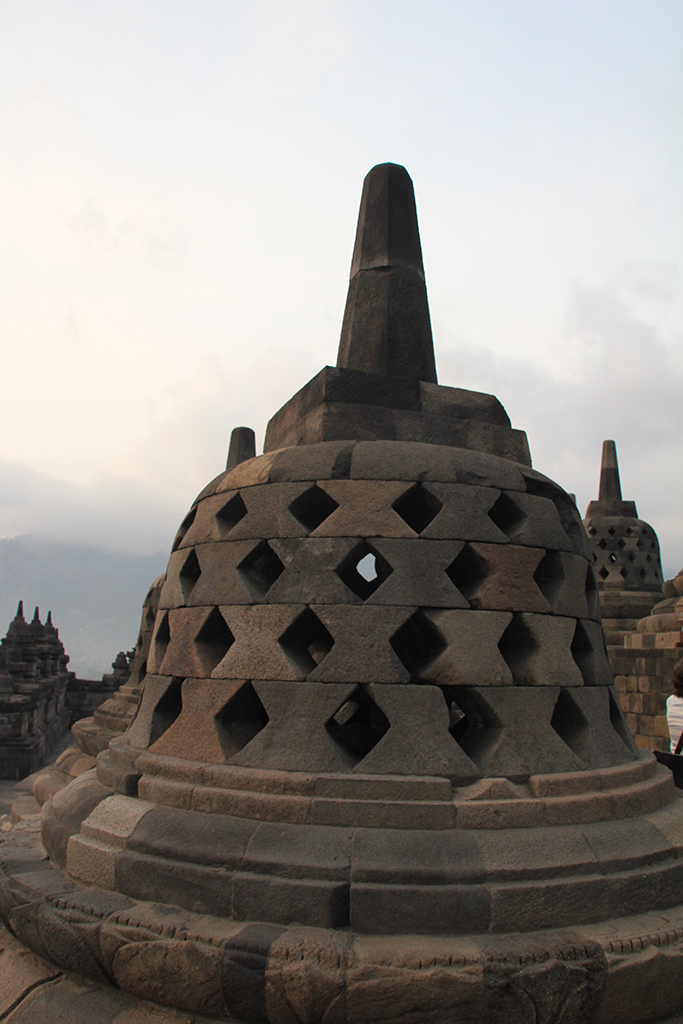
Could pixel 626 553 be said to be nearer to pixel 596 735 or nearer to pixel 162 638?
pixel 596 735

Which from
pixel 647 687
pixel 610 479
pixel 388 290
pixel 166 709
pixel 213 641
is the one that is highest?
pixel 610 479

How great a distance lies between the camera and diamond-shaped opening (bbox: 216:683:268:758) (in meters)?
3.25

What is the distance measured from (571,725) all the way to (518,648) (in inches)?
19.5

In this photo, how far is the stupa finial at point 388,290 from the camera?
4.59 m

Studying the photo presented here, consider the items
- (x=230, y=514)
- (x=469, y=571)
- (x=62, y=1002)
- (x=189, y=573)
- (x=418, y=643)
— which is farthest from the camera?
(x=418, y=643)

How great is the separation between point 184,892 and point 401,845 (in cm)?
93

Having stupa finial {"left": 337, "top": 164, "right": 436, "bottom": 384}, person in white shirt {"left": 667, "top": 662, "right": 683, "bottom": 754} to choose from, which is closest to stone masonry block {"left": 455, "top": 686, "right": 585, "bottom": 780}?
stupa finial {"left": 337, "top": 164, "right": 436, "bottom": 384}

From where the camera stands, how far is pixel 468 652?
125 inches

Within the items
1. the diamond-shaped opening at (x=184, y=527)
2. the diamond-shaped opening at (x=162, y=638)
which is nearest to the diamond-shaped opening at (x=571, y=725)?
the diamond-shaped opening at (x=162, y=638)

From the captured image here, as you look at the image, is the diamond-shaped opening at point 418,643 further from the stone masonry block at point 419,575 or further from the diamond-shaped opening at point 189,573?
the diamond-shaped opening at point 189,573

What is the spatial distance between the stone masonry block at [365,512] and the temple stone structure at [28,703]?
11.4 m

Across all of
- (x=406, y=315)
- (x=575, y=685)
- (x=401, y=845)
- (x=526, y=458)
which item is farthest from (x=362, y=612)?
(x=406, y=315)

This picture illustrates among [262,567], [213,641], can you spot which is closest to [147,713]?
[213,641]

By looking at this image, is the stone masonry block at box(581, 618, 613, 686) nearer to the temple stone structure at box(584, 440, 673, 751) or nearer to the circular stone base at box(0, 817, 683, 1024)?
the circular stone base at box(0, 817, 683, 1024)
